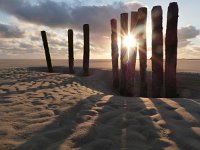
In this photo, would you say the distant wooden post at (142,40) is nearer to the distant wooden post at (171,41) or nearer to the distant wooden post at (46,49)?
the distant wooden post at (171,41)

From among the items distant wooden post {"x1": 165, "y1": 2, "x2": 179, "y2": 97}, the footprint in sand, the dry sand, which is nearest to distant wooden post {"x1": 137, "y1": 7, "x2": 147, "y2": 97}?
distant wooden post {"x1": 165, "y1": 2, "x2": 179, "y2": 97}

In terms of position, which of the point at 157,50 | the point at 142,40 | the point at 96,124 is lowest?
the point at 96,124

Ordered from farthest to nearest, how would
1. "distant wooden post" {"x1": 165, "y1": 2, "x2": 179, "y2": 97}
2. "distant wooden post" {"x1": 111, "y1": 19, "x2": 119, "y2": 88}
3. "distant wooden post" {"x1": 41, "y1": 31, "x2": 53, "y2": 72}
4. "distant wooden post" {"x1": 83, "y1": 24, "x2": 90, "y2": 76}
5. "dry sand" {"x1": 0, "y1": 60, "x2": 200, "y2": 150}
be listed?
"distant wooden post" {"x1": 41, "y1": 31, "x2": 53, "y2": 72}
"distant wooden post" {"x1": 83, "y1": 24, "x2": 90, "y2": 76}
"distant wooden post" {"x1": 111, "y1": 19, "x2": 119, "y2": 88}
"distant wooden post" {"x1": 165, "y1": 2, "x2": 179, "y2": 97}
"dry sand" {"x1": 0, "y1": 60, "x2": 200, "y2": 150}

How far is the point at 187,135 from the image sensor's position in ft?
11.7

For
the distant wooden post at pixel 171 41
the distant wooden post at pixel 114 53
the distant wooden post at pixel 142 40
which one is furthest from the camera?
the distant wooden post at pixel 114 53

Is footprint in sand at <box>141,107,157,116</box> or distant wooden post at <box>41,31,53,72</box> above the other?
distant wooden post at <box>41,31,53,72</box>

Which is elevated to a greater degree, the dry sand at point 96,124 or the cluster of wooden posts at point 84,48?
the cluster of wooden posts at point 84,48

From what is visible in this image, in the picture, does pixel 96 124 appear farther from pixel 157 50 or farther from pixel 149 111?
pixel 157 50

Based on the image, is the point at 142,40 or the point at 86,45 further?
the point at 86,45

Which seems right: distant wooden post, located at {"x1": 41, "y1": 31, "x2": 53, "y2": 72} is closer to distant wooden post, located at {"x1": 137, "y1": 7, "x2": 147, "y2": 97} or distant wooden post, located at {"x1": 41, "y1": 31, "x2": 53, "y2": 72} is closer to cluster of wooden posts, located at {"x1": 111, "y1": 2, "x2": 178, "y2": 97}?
cluster of wooden posts, located at {"x1": 111, "y1": 2, "x2": 178, "y2": 97}

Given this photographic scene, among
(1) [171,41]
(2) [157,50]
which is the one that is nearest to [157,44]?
(2) [157,50]

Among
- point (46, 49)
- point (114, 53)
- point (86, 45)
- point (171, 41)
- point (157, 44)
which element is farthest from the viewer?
point (46, 49)

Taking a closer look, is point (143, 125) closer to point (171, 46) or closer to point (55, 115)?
point (55, 115)

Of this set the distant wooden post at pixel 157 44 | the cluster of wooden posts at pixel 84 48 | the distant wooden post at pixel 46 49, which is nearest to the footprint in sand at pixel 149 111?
the distant wooden post at pixel 157 44
